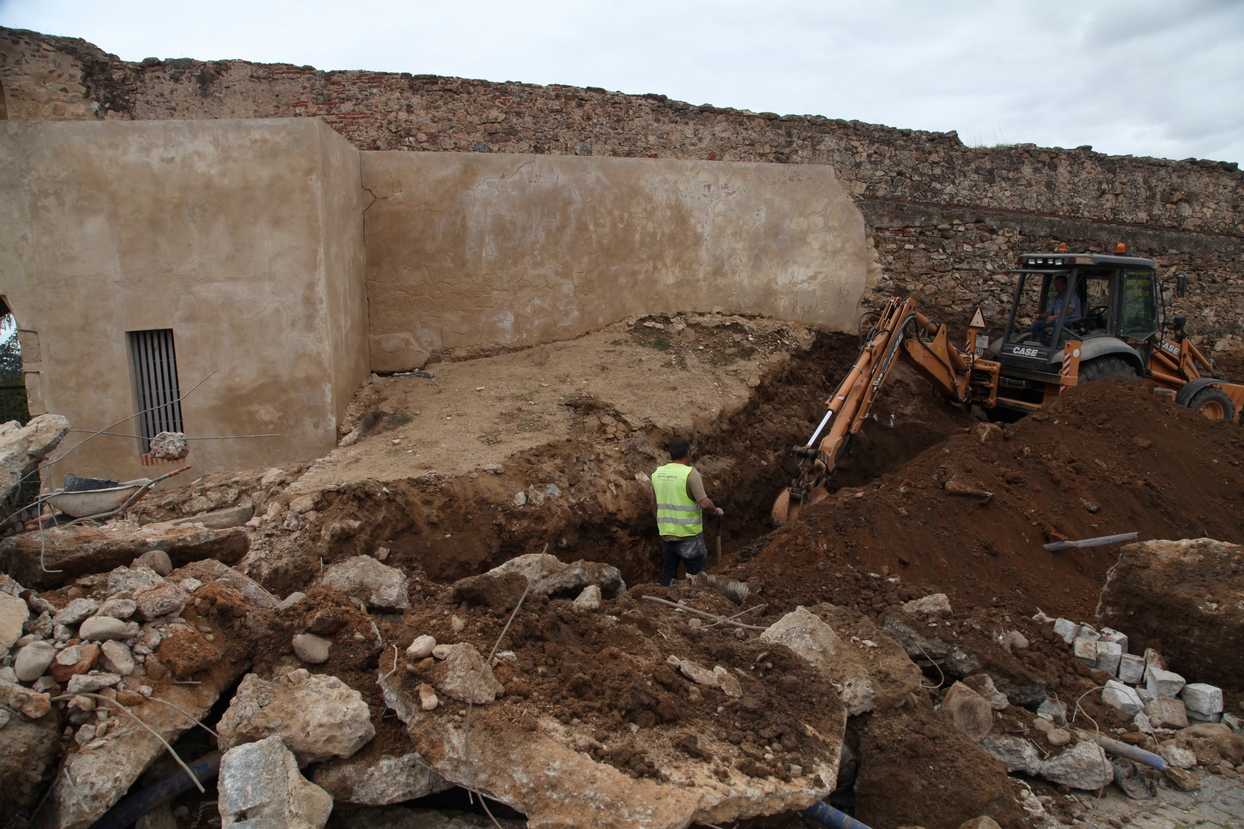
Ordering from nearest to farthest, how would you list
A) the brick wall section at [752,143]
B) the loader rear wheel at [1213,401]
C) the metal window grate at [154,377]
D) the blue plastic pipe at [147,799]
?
1. the blue plastic pipe at [147,799]
2. the metal window grate at [154,377]
3. the loader rear wheel at [1213,401]
4. the brick wall section at [752,143]

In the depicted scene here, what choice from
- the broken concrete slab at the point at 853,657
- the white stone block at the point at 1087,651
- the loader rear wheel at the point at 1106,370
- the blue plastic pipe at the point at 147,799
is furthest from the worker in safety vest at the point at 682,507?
the loader rear wheel at the point at 1106,370

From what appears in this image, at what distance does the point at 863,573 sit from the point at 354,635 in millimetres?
3443

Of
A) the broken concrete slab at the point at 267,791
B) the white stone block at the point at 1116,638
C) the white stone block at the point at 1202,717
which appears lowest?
the white stone block at the point at 1202,717

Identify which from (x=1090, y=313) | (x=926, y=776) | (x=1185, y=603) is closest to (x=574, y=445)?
(x=926, y=776)

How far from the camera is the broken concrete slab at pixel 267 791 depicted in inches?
113

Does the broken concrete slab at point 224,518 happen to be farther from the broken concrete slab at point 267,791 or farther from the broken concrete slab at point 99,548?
the broken concrete slab at point 267,791

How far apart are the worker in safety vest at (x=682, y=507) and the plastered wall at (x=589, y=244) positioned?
140 inches

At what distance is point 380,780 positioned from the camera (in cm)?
319

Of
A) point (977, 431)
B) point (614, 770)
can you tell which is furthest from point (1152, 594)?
point (614, 770)

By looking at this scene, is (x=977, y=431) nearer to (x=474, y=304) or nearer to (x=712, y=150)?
(x=474, y=304)

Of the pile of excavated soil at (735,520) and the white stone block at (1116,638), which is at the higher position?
the pile of excavated soil at (735,520)

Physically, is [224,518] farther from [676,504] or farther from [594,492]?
[676,504]

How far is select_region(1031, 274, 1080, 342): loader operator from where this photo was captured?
8.66 meters

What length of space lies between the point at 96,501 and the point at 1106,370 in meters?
9.42
